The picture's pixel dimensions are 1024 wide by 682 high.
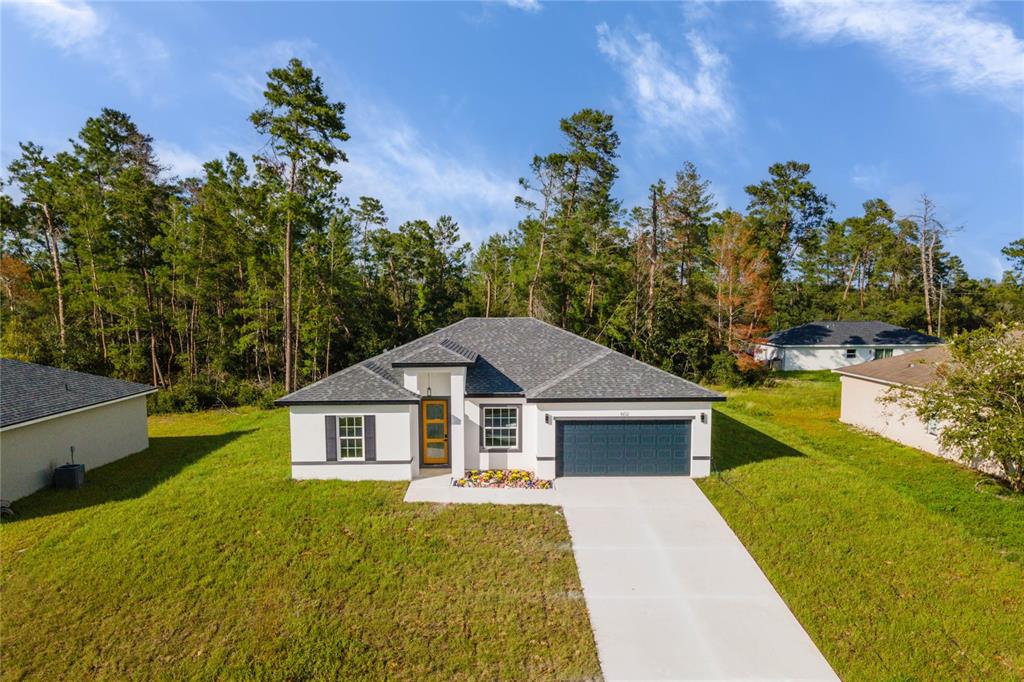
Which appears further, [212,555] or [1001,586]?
[212,555]

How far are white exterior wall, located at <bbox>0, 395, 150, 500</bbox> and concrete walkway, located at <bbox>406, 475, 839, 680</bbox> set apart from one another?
34.6 ft

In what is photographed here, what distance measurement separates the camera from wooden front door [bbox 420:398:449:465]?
559 inches

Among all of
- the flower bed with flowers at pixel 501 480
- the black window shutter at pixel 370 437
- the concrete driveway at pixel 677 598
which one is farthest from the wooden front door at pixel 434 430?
the concrete driveway at pixel 677 598

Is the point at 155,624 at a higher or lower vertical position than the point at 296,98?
lower

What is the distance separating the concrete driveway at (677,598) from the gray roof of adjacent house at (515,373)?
10.3ft

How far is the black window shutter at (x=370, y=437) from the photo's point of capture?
13414mm

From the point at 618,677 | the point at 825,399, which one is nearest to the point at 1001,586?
the point at 618,677

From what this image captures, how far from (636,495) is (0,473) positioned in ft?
55.1

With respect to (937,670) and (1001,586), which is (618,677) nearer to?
(937,670)

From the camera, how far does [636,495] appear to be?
12.6 m

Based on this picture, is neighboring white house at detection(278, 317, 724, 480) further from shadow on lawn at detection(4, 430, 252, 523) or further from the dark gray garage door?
shadow on lawn at detection(4, 430, 252, 523)

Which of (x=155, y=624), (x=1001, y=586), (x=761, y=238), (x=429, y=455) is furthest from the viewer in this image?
(x=761, y=238)

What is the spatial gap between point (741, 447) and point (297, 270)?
972 inches

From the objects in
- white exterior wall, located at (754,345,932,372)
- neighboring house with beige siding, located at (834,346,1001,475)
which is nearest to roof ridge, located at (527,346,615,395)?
neighboring house with beige siding, located at (834,346,1001,475)
